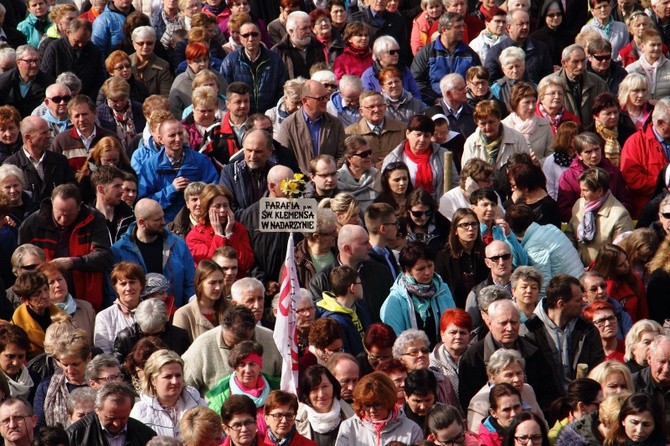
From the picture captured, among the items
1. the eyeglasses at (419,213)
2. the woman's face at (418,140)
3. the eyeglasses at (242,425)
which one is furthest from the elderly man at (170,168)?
the eyeglasses at (242,425)

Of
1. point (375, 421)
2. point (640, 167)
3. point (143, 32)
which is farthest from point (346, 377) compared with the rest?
point (143, 32)

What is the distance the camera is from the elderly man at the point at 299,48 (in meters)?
21.6

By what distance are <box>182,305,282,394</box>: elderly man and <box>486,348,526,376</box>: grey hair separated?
1803mm

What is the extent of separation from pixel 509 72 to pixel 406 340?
626cm

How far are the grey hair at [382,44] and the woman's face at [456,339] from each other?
18.6ft

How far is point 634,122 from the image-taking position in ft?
66.4

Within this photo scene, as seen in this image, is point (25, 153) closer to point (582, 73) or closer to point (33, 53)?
point (33, 53)

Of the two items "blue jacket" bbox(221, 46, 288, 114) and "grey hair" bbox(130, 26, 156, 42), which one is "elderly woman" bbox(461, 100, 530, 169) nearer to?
"blue jacket" bbox(221, 46, 288, 114)

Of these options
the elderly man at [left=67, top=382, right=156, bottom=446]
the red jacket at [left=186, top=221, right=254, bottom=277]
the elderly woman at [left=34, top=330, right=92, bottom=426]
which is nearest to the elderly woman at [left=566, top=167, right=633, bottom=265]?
the red jacket at [left=186, top=221, right=254, bottom=277]

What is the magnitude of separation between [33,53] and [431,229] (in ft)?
17.0

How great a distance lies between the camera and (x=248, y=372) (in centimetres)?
1475

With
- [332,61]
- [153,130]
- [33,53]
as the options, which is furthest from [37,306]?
[332,61]

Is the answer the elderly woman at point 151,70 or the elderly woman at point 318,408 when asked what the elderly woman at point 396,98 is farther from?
the elderly woman at point 318,408

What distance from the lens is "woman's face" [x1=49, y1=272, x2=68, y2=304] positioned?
16062mm
